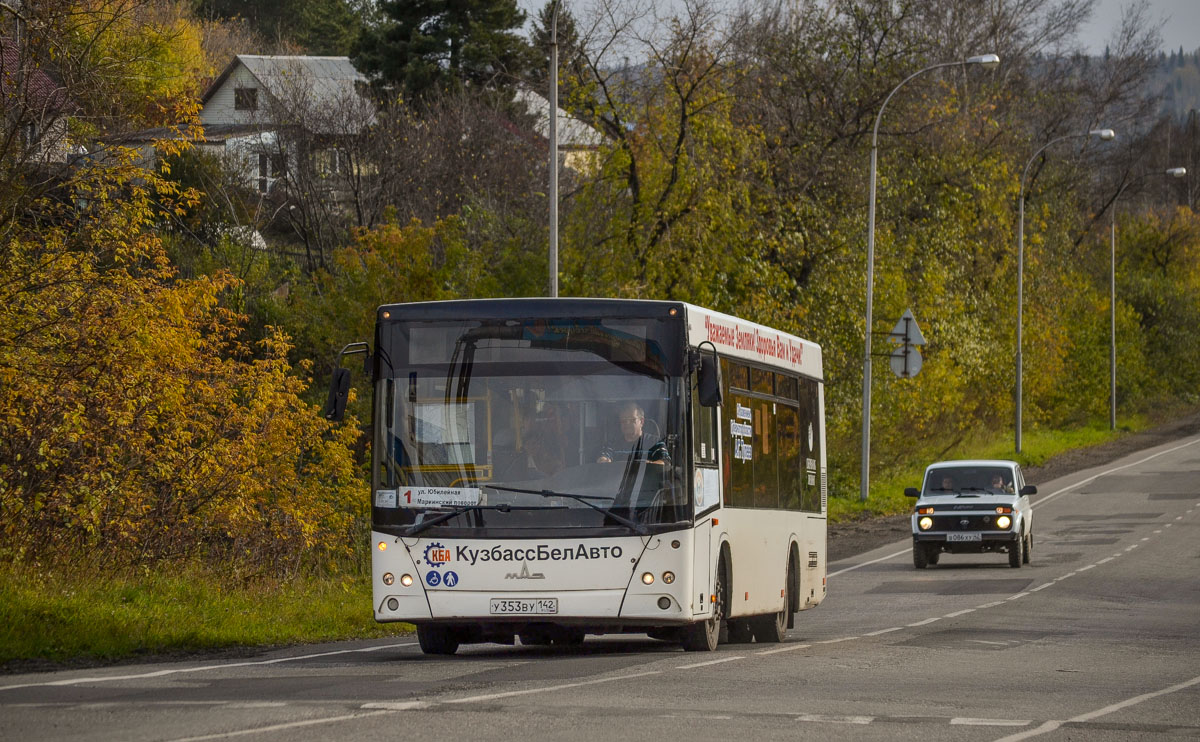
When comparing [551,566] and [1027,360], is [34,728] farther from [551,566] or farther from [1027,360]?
[1027,360]

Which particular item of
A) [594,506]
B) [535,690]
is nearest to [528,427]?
[594,506]

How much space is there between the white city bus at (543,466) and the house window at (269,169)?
144ft

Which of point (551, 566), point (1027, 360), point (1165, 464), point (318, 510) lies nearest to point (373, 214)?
point (1027, 360)

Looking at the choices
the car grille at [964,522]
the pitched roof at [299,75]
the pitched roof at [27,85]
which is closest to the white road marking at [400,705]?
the pitched roof at [27,85]

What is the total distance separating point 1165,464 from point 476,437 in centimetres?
4528

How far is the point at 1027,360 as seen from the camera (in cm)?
6006

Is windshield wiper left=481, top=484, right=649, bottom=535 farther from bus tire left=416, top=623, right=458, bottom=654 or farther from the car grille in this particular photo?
the car grille

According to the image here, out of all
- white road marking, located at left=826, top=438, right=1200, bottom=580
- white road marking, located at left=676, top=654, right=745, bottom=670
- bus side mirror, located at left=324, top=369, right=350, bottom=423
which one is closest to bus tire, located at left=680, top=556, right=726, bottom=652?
white road marking, located at left=676, top=654, right=745, bottom=670

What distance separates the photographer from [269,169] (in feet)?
A: 194

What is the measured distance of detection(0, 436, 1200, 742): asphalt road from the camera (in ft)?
30.8

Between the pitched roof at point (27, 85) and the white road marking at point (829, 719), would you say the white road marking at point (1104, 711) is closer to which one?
the white road marking at point (829, 719)

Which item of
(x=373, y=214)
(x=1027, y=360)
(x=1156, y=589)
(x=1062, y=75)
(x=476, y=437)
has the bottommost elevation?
(x=1156, y=589)

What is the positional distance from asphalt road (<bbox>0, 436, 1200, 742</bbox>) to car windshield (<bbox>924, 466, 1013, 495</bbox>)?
29.3ft

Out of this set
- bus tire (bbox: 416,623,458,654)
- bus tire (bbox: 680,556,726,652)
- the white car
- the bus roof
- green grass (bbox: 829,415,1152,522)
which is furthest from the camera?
green grass (bbox: 829,415,1152,522)
